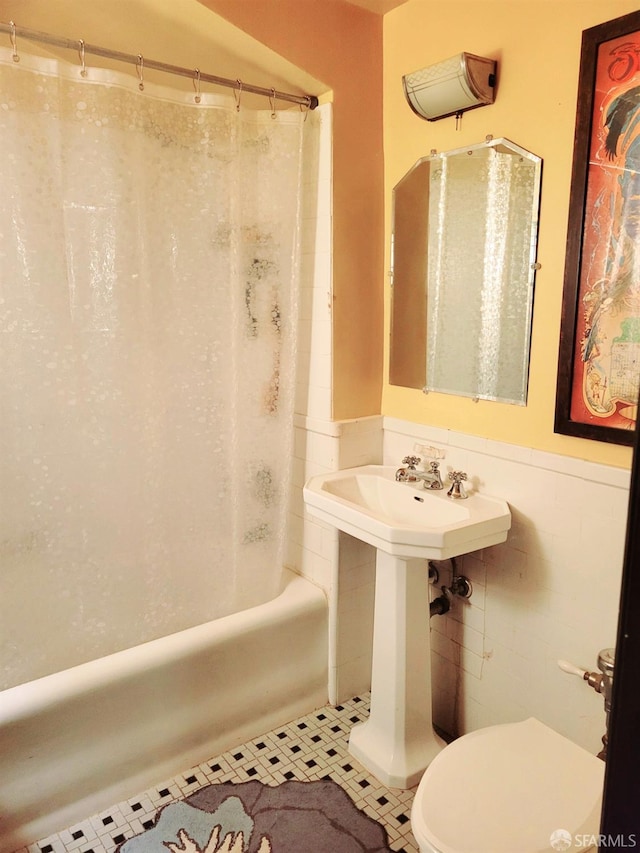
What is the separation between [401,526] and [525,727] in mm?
601

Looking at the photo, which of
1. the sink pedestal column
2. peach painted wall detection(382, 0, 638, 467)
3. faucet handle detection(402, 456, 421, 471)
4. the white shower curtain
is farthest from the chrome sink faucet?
the white shower curtain

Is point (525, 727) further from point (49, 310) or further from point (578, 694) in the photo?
point (49, 310)

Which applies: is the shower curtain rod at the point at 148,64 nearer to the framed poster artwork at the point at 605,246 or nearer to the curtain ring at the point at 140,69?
the curtain ring at the point at 140,69

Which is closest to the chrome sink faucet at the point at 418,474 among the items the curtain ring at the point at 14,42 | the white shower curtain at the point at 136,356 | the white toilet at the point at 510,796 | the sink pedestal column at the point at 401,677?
the sink pedestal column at the point at 401,677

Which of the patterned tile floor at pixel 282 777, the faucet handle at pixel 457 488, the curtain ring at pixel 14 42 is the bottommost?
the patterned tile floor at pixel 282 777

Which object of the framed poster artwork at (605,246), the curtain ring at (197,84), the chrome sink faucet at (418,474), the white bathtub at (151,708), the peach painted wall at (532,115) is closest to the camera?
the framed poster artwork at (605,246)

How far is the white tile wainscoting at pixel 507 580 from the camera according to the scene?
1.55m

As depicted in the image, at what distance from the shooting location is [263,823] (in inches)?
65.9

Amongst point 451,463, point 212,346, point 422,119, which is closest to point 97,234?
point 212,346

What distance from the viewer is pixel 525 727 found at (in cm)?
151

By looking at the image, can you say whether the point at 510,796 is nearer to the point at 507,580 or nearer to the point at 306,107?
the point at 507,580

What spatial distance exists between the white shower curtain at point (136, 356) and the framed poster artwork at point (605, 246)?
90cm

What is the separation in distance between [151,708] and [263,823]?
459 mm

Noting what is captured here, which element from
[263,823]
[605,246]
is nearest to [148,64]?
[605,246]
